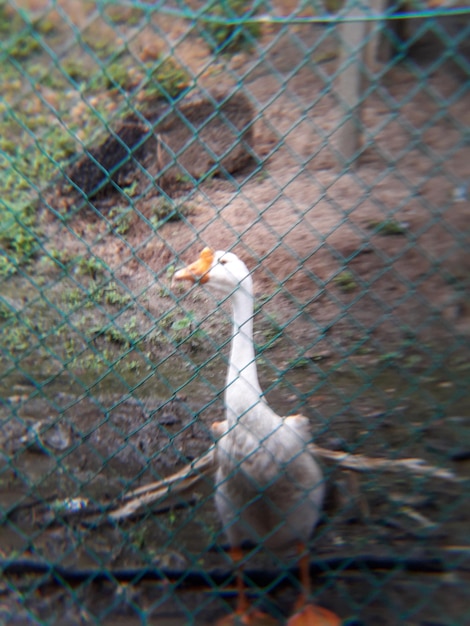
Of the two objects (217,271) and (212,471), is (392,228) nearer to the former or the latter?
(217,271)

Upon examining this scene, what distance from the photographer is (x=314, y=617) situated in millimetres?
1903

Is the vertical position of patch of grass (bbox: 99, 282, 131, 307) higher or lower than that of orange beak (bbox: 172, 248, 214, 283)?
lower

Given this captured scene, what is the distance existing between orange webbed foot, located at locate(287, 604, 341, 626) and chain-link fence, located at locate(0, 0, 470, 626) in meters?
0.01

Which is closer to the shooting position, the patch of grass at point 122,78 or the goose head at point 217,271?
the goose head at point 217,271

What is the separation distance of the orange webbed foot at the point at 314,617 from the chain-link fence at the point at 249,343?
0.01 metres

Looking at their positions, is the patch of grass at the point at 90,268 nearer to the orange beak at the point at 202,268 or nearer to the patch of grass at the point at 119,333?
the patch of grass at the point at 119,333

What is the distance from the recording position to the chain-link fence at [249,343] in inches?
75.0

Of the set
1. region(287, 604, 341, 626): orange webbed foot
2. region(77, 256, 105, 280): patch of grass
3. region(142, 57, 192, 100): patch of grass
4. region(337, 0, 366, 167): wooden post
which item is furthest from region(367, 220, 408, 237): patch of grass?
region(287, 604, 341, 626): orange webbed foot

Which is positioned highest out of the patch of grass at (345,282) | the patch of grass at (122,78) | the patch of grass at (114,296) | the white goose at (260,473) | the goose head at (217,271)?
the patch of grass at (122,78)

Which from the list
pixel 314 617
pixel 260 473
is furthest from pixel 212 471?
pixel 314 617

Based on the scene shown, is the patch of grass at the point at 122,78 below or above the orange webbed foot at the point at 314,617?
above

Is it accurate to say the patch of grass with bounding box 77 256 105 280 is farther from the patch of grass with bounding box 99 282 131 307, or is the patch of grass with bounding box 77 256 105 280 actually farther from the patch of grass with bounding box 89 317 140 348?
the patch of grass with bounding box 89 317 140 348

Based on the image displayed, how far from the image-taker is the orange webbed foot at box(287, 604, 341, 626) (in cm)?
189

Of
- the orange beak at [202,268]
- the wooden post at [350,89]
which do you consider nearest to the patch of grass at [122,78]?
the wooden post at [350,89]
